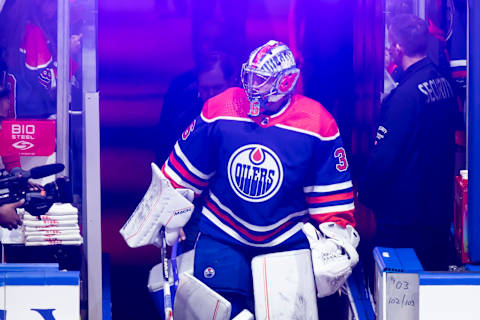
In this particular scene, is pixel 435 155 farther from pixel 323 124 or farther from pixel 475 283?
pixel 475 283

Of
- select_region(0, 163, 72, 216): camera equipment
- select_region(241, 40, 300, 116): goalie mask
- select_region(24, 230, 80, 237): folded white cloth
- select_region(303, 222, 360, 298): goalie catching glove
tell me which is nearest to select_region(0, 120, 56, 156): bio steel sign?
select_region(0, 163, 72, 216): camera equipment

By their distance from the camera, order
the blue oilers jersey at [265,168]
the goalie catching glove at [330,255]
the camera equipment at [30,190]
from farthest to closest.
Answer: the blue oilers jersey at [265,168]
the goalie catching glove at [330,255]
the camera equipment at [30,190]

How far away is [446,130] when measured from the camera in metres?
4.96

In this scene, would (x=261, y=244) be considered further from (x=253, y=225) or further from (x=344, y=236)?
(x=344, y=236)

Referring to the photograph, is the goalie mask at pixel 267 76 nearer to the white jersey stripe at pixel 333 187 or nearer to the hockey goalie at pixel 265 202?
the hockey goalie at pixel 265 202

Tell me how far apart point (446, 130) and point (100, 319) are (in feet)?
6.08

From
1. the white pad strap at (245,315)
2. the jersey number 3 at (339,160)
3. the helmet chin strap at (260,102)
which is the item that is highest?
the helmet chin strap at (260,102)

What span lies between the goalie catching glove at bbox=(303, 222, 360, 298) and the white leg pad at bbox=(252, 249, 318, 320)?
7cm

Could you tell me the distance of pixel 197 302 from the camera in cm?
477

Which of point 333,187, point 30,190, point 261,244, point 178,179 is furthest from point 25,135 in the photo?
point 333,187

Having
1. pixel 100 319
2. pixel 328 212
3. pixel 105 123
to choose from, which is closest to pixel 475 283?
pixel 328 212

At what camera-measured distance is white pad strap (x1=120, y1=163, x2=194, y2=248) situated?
4.75 meters

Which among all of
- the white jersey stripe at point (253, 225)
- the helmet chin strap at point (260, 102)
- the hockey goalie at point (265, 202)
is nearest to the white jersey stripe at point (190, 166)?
the hockey goalie at point (265, 202)

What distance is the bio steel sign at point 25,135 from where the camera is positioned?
491cm
